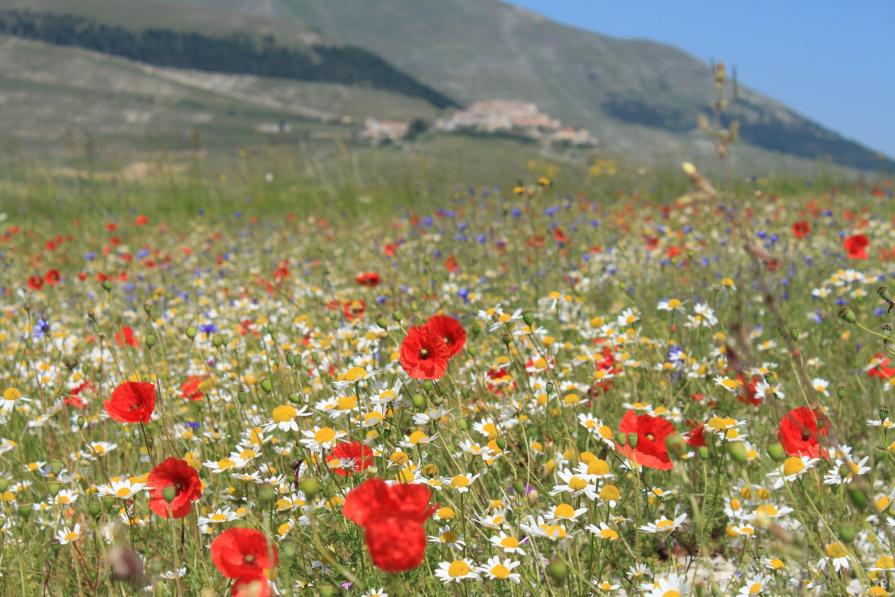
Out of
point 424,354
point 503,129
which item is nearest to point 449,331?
point 424,354

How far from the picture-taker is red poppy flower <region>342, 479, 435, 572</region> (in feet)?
3.82

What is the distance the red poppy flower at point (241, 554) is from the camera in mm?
1332

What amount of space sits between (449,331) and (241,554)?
901 millimetres

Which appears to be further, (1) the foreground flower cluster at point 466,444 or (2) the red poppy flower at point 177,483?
(2) the red poppy flower at point 177,483

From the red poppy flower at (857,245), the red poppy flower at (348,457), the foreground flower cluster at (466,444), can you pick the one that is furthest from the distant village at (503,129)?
the red poppy flower at (348,457)

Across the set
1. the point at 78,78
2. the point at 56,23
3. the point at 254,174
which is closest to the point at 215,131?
the point at 78,78

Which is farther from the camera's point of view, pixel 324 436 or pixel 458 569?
pixel 324 436

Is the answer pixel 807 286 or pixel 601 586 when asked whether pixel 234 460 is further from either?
pixel 807 286

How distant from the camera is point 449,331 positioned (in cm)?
211

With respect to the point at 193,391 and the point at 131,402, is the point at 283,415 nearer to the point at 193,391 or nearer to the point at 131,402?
the point at 131,402

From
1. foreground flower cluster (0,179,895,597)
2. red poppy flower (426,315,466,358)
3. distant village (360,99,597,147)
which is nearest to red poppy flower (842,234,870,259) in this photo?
foreground flower cluster (0,179,895,597)

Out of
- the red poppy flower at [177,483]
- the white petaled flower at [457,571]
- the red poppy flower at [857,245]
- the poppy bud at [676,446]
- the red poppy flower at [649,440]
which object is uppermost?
the red poppy flower at [857,245]

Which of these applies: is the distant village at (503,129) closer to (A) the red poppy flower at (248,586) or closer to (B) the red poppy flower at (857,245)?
(B) the red poppy flower at (857,245)

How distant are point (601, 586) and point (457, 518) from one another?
0.37m
